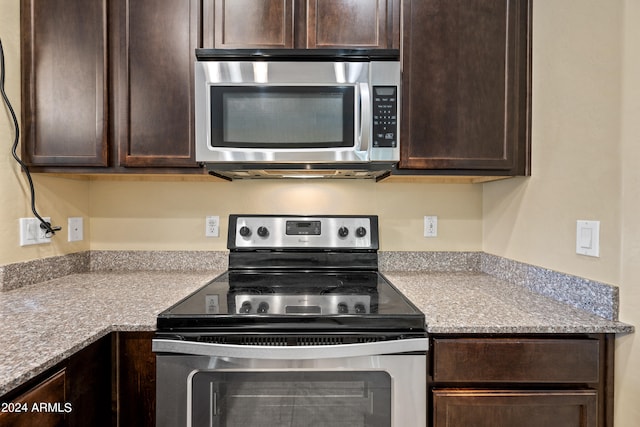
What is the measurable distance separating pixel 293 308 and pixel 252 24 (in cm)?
109

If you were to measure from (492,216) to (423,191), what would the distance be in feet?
1.10

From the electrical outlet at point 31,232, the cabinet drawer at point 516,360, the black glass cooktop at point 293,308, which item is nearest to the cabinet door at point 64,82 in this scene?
the electrical outlet at point 31,232

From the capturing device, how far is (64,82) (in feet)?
4.76

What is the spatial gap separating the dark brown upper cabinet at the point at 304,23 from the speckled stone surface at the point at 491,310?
3.18 feet

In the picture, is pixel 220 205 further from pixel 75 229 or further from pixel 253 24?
pixel 253 24

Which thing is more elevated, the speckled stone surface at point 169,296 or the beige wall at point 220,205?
the beige wall at point 220,205

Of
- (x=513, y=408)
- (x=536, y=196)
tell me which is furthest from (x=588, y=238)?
(x=513, y=408)

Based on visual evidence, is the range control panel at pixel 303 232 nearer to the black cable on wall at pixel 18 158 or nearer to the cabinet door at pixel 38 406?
the black cable on wall at pixel 18 158

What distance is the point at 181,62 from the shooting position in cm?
145

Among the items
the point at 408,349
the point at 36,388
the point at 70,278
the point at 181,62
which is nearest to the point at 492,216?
the point at 408,349

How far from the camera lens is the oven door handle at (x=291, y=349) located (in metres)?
1.02

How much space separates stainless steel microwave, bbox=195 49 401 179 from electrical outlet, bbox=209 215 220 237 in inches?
19.4

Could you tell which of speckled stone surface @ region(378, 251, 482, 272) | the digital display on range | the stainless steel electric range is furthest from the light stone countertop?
the digital display on range

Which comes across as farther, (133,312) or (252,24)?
(252,24)
